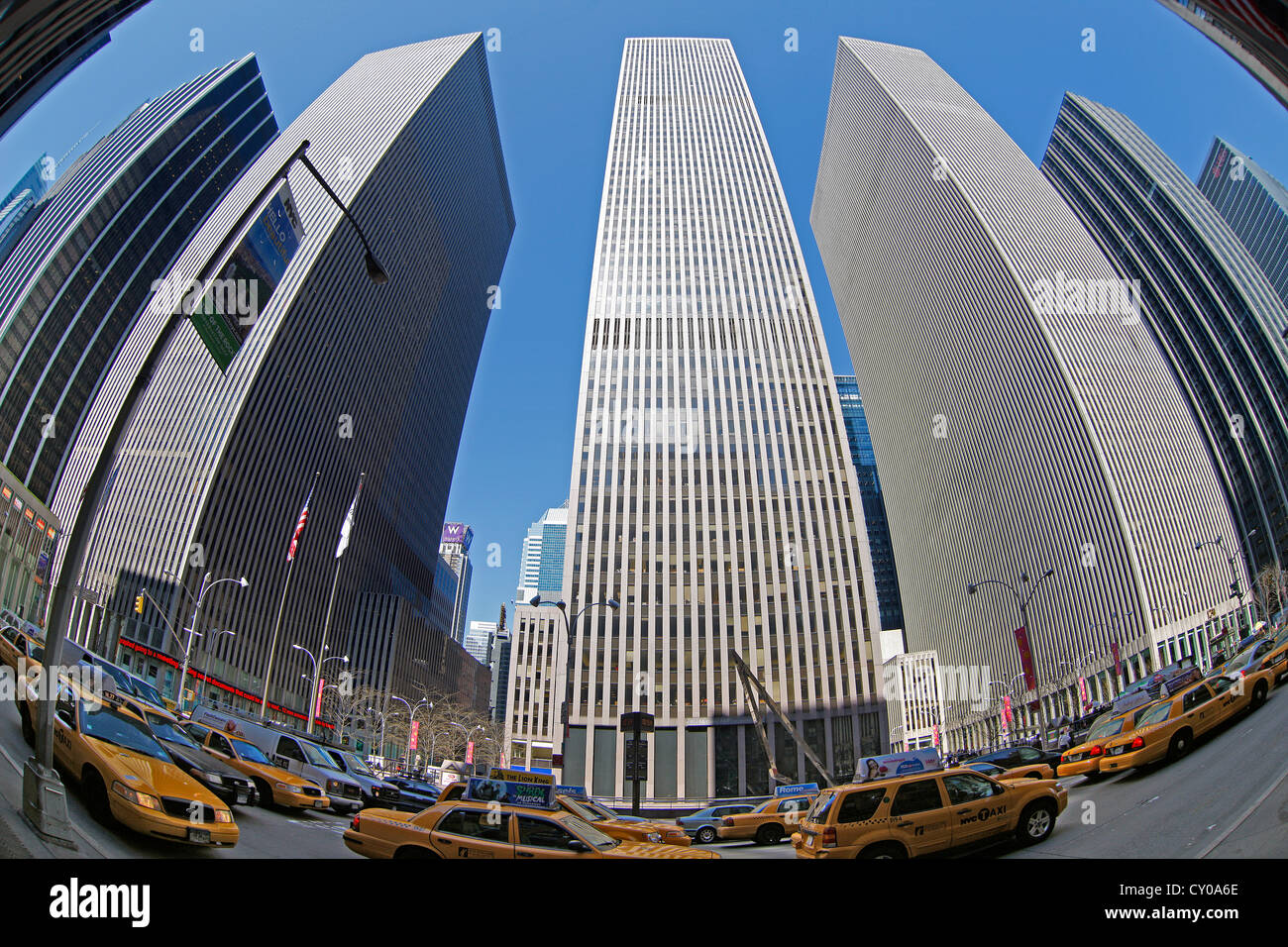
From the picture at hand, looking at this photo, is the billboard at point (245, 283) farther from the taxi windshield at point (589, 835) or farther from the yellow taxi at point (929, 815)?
the yellow taxi at point (929, 815)

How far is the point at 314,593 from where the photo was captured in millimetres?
92062

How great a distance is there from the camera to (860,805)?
883cm

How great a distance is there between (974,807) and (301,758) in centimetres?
1845

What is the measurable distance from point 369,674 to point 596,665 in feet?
195

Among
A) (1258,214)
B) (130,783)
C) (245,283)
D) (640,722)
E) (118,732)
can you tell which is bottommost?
(640,722)

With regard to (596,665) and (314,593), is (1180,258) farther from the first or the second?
(314,593)

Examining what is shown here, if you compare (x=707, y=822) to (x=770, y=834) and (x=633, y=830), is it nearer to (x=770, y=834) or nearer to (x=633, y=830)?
(x=770, y=834)

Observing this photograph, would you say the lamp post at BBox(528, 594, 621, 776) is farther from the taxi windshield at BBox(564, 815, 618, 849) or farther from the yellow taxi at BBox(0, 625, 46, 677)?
the yellow taxi at BBox(0, 625, 46, 677)

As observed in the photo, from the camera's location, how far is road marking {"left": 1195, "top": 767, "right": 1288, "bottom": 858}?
698 cm

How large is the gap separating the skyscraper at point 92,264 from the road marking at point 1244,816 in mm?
55999

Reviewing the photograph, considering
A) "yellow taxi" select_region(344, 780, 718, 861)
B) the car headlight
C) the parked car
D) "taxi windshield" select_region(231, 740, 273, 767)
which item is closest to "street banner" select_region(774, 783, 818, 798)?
the parked car

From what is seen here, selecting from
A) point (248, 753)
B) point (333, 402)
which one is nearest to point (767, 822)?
point (248, 753)

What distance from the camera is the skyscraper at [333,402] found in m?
68.9

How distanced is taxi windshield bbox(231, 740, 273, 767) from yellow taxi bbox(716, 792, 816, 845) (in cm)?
1378
